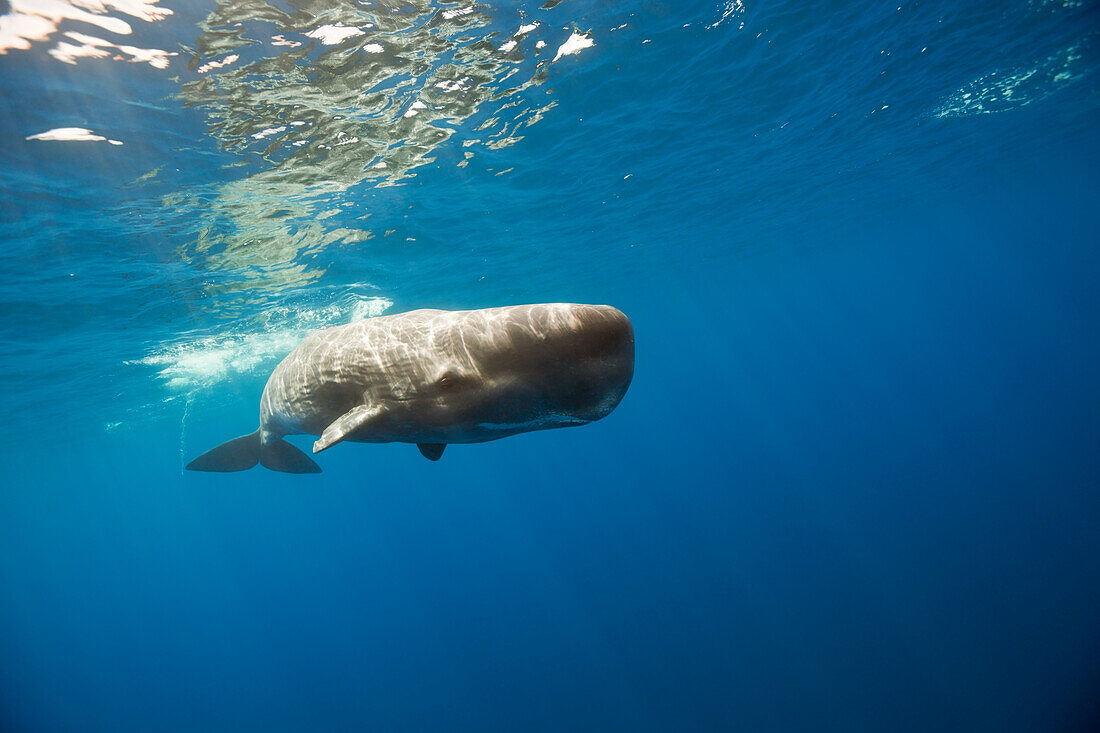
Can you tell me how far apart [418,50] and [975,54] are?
15.4 metres

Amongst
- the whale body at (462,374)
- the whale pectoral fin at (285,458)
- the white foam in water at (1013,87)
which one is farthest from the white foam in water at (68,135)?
the white foam in water at (1013,87)

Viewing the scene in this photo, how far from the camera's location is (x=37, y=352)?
1727 centimetres

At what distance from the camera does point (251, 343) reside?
24594 millimetres

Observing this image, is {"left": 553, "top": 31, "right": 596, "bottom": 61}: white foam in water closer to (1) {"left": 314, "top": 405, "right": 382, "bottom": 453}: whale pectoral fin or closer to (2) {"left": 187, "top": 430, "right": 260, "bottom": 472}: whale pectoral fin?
(2) {"left": 187, "top": 430, "right": 260, "bottom": 472}: whale pectoral fin

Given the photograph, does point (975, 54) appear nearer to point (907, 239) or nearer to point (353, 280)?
point (353, 280)

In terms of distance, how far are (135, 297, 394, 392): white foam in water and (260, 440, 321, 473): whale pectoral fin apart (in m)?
16.4

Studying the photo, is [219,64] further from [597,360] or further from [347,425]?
→ [597,360]

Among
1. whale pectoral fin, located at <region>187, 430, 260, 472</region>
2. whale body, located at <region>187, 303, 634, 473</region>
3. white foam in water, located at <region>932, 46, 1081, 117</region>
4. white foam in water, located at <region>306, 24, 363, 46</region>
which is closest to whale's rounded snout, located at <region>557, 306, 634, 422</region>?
whale body, located at <region>187, 303, 634, 473</region>

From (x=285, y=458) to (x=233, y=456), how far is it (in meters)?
0.73

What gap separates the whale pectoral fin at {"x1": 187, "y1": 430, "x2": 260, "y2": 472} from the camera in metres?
5.84

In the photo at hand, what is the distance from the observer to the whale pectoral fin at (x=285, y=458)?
5.58 m

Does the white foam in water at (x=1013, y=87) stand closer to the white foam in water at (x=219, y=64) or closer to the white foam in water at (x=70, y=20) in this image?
the white foam in water at (x=219, y=64)

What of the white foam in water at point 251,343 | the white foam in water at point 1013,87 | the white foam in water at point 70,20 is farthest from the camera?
the white foam in water at point 251,343

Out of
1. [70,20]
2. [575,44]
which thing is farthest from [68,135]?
[575,44]
